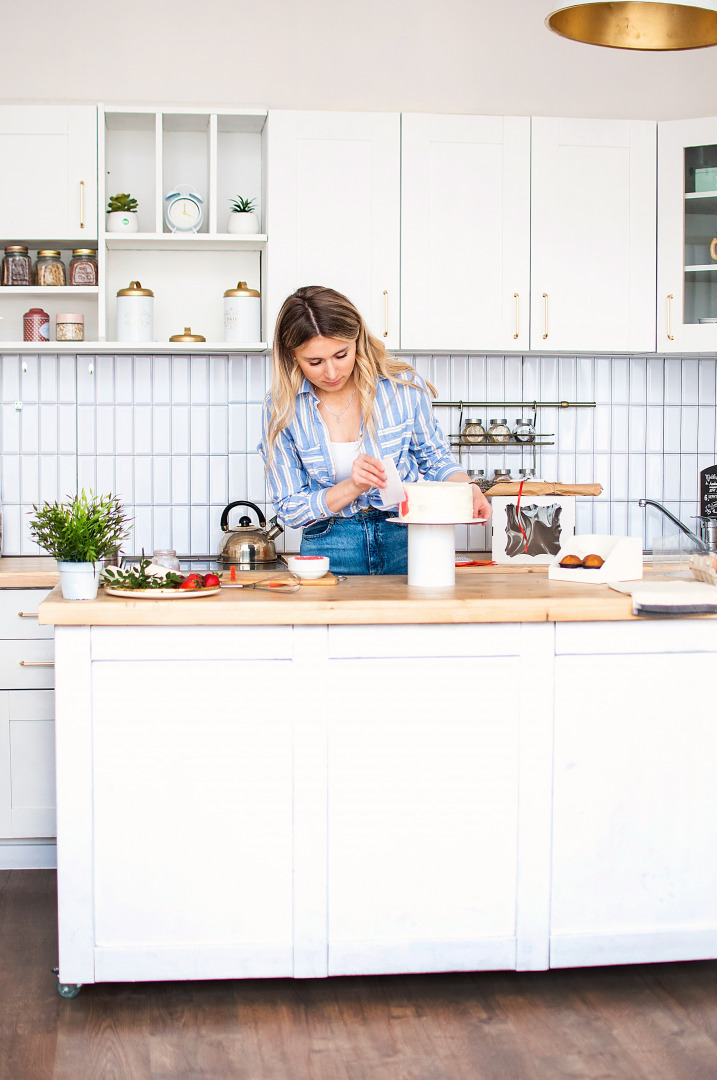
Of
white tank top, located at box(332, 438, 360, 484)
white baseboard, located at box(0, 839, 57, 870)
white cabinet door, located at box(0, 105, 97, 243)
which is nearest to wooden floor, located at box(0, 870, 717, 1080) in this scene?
white baseboard, located at box(0, 839, 57, 870)

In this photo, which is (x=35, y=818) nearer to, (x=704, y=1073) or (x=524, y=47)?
(x=704, y=1073)

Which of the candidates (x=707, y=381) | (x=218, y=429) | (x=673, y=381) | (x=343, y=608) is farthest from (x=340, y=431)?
(x=707, y=381)

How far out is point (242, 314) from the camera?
347 centimetres

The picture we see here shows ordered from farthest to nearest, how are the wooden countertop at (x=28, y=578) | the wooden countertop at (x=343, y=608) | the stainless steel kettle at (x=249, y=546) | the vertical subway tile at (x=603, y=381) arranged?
1. the vertical subway tile at (x=603, y=381)
2. the stainless steel kettle at (x=249, y=546)
3. the wooden countertop at (x=28, y=578)
4. the wooden countertop at (x=343, y=608)

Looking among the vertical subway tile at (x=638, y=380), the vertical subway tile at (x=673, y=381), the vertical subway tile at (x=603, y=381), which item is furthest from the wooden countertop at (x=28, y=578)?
the vertical subway tile at (x=673, y=381)

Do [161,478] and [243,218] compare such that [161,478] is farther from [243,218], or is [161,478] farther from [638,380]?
[638,380]

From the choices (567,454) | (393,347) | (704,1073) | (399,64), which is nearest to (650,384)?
(567,454)

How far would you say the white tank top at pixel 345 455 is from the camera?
2746mm

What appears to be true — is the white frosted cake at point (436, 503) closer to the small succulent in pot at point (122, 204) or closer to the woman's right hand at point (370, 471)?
the woman's right hand at point (370, 471)

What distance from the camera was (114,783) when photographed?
6.93ft

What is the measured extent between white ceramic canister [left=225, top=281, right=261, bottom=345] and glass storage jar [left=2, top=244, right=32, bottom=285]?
0.67 meters

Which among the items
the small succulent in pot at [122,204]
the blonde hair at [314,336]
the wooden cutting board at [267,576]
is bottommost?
the wooden cutting board at [267,576]

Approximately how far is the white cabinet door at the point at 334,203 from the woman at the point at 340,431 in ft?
2.38

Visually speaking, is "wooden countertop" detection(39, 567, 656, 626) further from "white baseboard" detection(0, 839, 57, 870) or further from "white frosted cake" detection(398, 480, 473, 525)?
"white baseboard" detection(0, 839, 57, 870)
